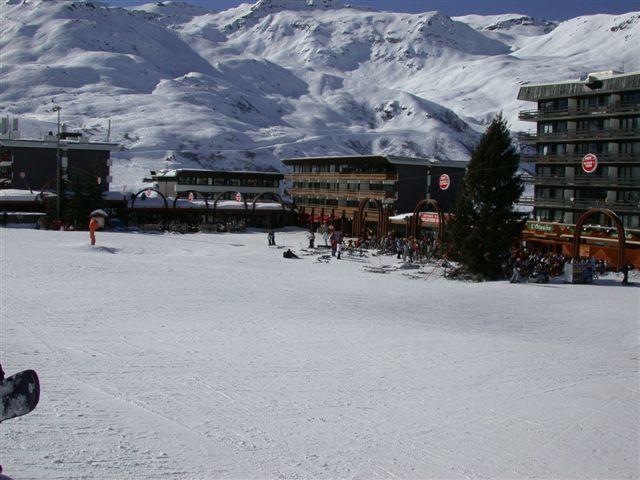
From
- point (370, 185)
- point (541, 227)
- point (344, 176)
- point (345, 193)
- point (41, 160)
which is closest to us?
point (541, 227)

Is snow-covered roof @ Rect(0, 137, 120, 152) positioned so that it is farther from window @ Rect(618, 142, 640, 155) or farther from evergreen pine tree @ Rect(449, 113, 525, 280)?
window @ Rect(618, 142, 640, 155)

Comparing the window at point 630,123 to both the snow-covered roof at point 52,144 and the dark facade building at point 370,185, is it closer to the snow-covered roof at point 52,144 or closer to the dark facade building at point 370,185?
the dark facade building at point 370,185

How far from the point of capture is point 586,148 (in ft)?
158

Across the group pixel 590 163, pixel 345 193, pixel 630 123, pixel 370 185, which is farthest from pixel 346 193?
pixel 590 163

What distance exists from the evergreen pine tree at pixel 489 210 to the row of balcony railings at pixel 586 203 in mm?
16107

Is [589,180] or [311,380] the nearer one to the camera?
[311,380]

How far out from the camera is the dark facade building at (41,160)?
61406 mm

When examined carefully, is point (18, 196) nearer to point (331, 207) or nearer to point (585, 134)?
point (331, 207)

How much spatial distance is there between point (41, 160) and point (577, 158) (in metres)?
49.9

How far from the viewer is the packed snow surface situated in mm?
8359

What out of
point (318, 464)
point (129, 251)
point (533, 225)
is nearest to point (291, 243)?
point (129, 251)

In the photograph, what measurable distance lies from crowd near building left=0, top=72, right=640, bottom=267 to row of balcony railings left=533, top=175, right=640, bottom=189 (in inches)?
3.0

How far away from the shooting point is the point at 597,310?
22.0m

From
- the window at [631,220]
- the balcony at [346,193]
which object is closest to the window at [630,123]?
the window at [631,220]
